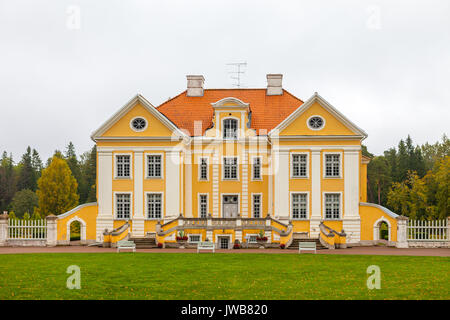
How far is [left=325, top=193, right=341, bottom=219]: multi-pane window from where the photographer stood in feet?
117

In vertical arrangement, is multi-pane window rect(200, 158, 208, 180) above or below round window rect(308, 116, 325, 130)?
below

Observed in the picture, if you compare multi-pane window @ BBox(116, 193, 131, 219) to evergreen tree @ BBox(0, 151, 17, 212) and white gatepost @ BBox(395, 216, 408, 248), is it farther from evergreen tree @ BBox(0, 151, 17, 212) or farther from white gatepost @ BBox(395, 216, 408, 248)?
evergreen tree @ BBox(0, 151, 17, 212)

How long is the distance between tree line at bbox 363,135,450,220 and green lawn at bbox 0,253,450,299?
30.5 metres

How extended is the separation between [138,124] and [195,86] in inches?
290

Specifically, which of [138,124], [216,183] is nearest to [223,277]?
[216,183]

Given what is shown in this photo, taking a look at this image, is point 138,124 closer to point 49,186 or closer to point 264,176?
point 264,176

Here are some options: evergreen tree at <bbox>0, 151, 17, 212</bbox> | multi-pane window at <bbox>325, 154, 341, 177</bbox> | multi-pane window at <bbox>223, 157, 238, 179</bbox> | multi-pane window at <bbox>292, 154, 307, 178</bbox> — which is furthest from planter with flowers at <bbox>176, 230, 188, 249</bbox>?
evergreen tree at <bbox>0, 151, 17, 212</bbox>

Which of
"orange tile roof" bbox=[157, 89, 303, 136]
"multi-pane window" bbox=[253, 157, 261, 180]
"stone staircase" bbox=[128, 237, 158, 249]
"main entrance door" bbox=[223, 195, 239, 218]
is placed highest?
"orange tile roof" bbox=[157, 89, 303, 136]

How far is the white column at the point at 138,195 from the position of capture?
35594 mm

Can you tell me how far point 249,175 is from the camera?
37.4m

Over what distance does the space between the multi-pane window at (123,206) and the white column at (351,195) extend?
14.0m

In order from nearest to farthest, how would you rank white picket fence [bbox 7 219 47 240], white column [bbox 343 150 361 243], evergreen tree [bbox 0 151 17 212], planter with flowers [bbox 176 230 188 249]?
planter with flowers [bbox 176 230 188 249] < white picket fence [bbox 7 219 47 240] < white column [bbox 343 150 361 243] < evergreen tree [bbox 0 151 17 212]
